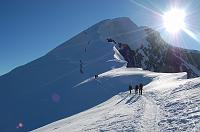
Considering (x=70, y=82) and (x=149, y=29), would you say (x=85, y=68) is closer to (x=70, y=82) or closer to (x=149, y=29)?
(x=70, y=82)

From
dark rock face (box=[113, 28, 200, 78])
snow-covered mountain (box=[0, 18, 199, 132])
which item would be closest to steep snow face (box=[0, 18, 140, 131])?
snow-covered mountain (box=[0, 18, 199, 132])

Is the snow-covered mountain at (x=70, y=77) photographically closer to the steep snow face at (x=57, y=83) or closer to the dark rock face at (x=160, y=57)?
the steep snow face at (x=57, y=83)

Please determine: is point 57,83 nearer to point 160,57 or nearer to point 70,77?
point 70,77

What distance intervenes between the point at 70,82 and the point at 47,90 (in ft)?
21.5

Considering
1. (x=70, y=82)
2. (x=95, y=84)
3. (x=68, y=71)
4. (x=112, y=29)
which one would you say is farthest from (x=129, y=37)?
(x=95, y=84)

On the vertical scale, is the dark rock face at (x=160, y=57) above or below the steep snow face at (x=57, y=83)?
above

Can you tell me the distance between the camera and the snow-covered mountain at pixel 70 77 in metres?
63.8

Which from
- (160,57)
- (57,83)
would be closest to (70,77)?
(57,83)

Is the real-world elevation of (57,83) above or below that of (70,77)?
below

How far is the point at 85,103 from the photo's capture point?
59.6m

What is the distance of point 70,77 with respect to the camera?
87.2m

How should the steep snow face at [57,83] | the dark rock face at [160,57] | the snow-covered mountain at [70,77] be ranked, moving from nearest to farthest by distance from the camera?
the snow-covered mountain at [70,77] < the steep snow face at [57,83] < the dark rock face at [160,57]

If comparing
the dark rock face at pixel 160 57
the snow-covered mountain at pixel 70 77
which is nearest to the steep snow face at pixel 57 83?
the snow-covered mountain at pixel 70 77

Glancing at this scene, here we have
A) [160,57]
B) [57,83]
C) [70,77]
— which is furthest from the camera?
[160,57]
